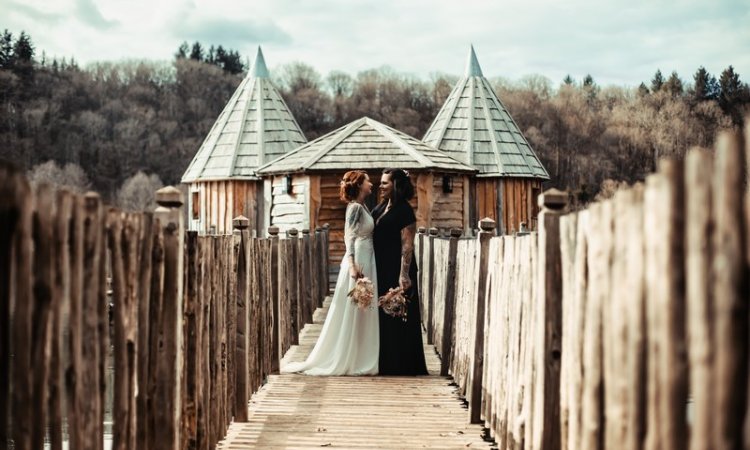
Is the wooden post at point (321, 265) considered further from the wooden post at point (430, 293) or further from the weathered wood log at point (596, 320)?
the weathered wood log at point (596, 320)

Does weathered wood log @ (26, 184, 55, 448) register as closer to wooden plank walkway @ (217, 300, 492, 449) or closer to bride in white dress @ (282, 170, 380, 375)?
wooden plank walkway @ (217, 300, 492, 449)

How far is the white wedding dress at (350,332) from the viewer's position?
10.7 meters

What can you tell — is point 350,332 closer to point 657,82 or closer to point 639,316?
point 639,316

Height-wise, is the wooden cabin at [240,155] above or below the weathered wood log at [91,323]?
above

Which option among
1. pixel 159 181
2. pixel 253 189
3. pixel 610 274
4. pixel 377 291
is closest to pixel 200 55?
pixel 159 181

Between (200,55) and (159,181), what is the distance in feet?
105

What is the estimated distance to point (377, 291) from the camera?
10953 mm

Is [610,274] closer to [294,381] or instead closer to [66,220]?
[66,220]

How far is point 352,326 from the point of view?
1076cm

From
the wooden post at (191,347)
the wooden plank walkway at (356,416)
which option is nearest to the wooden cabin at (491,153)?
the wooden plank walkway at (356,416)

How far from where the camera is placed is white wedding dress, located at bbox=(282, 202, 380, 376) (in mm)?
10695

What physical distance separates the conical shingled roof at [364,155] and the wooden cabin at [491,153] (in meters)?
3.87

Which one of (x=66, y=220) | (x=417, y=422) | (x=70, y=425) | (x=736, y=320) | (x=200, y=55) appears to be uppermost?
(x=200, y=55)

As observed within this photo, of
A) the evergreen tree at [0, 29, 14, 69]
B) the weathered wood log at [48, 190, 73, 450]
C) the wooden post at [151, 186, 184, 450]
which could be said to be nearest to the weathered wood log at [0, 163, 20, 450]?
the weathered wood log at [48, 190, 73, 450]
